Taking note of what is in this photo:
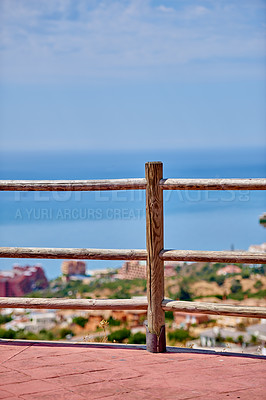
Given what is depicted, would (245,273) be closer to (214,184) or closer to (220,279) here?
(220,279)

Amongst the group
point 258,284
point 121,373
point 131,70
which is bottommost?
point 258,284

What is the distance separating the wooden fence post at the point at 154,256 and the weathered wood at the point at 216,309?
9cm

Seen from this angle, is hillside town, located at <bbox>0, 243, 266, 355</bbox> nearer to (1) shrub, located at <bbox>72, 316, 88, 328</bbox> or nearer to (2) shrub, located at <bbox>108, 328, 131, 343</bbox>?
(1) shrub, located at <bbox>72, 316, 88, 328</bbox>

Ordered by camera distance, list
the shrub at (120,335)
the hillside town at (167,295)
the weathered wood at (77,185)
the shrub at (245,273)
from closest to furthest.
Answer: the weathered wood at (77,185), the shrub at (120,335), the hillside town at (167,295), the shrub at (245,273)

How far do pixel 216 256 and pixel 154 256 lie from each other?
0.44m

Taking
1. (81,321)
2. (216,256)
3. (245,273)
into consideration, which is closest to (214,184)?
(216,256)

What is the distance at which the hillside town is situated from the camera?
21.6 metres

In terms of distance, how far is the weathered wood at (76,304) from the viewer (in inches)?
167

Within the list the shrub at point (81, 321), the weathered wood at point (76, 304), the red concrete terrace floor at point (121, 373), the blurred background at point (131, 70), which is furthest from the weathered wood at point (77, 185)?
the blurred background at point (131, 70)

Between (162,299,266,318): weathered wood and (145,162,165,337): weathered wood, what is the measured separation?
0.28 ft

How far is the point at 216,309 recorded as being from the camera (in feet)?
13.2

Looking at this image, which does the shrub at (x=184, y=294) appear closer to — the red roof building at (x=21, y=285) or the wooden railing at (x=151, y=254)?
the red roof building at (x=21, y=285)

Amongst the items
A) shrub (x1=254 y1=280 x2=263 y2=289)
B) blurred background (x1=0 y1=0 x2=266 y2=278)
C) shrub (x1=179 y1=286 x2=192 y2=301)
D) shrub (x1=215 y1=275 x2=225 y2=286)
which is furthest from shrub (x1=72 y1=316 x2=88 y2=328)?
blurred background (x1=0 y1=0 x2=266 y2=278)

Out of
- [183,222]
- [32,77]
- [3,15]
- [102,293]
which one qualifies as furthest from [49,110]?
[102,293]
